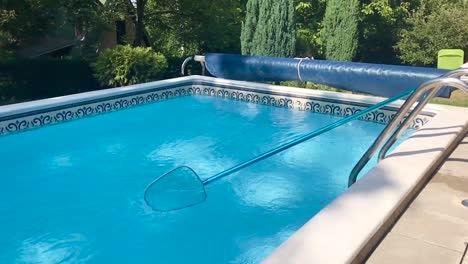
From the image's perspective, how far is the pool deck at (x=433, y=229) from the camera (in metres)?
2.14

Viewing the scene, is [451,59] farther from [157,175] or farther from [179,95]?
[179,95]

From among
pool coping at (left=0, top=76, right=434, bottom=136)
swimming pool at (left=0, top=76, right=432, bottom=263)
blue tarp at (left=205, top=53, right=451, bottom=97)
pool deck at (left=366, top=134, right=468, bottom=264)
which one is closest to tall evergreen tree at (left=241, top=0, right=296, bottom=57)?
blue tarp at (left=205, top=53, right=451, bottom=97)

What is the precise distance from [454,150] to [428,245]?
5.65ft

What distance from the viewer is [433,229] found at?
7.84 ft

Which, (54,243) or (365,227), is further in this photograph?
(54,243)

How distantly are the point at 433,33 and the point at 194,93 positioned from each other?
341 inches

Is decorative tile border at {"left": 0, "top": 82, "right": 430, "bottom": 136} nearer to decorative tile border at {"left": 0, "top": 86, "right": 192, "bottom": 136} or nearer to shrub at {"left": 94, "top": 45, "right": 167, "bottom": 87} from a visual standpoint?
decorative tile border at {"left": 0, "top": 86, "right": 192, "bottom": 136}

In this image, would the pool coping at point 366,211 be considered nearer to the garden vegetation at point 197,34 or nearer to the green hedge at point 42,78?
the garden vegetation at point 197,34

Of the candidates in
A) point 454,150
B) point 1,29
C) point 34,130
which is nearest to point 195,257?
point 454,150

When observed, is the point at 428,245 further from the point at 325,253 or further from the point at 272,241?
the point at 272,241

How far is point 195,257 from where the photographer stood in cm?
334

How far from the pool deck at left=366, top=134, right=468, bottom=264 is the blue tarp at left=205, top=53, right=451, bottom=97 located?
11.6 feet

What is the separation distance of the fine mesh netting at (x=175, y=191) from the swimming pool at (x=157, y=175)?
611 mm

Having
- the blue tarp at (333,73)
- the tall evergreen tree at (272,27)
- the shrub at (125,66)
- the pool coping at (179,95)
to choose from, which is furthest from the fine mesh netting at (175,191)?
the tall evergreen tree at (272,27)
